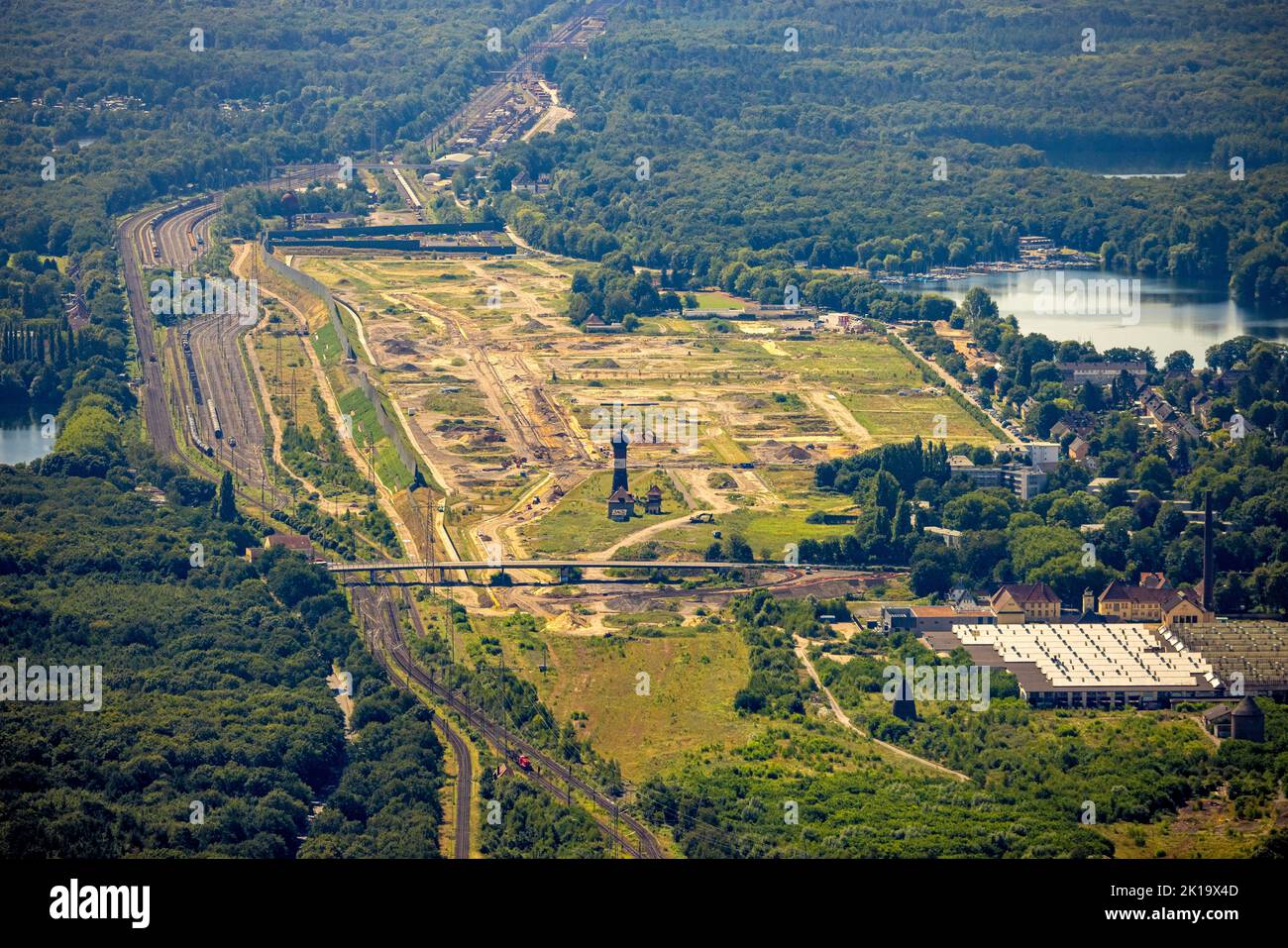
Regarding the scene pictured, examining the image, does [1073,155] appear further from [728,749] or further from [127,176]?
[728,749]

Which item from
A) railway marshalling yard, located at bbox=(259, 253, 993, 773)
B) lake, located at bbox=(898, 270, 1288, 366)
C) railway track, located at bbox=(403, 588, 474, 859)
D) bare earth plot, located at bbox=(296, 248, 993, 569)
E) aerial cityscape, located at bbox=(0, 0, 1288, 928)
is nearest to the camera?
railway track, located at bbox=(403, 588, 474, 859)

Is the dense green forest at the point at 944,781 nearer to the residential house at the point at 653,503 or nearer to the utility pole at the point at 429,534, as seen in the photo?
the utility pole at the point at 429,534

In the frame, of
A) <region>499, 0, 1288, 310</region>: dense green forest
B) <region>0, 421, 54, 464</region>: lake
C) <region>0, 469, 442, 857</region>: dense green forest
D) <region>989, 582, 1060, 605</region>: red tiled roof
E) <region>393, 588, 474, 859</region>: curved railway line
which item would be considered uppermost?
<region>499, 0, 1288, 310</region>: dense green forest

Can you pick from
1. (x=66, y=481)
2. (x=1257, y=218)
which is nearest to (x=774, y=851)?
(x=66, y=481)

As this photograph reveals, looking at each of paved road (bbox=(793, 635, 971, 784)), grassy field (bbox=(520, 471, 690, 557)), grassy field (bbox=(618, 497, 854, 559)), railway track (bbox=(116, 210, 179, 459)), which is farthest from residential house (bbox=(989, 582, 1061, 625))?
railway track (bbox=(116, 210, 179, 459))

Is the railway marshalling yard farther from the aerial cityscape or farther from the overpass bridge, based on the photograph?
the overpass bridge

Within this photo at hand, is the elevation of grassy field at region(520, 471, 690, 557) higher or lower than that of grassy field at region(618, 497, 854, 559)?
higher

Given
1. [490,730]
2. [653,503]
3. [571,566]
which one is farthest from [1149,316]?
[490,730]
